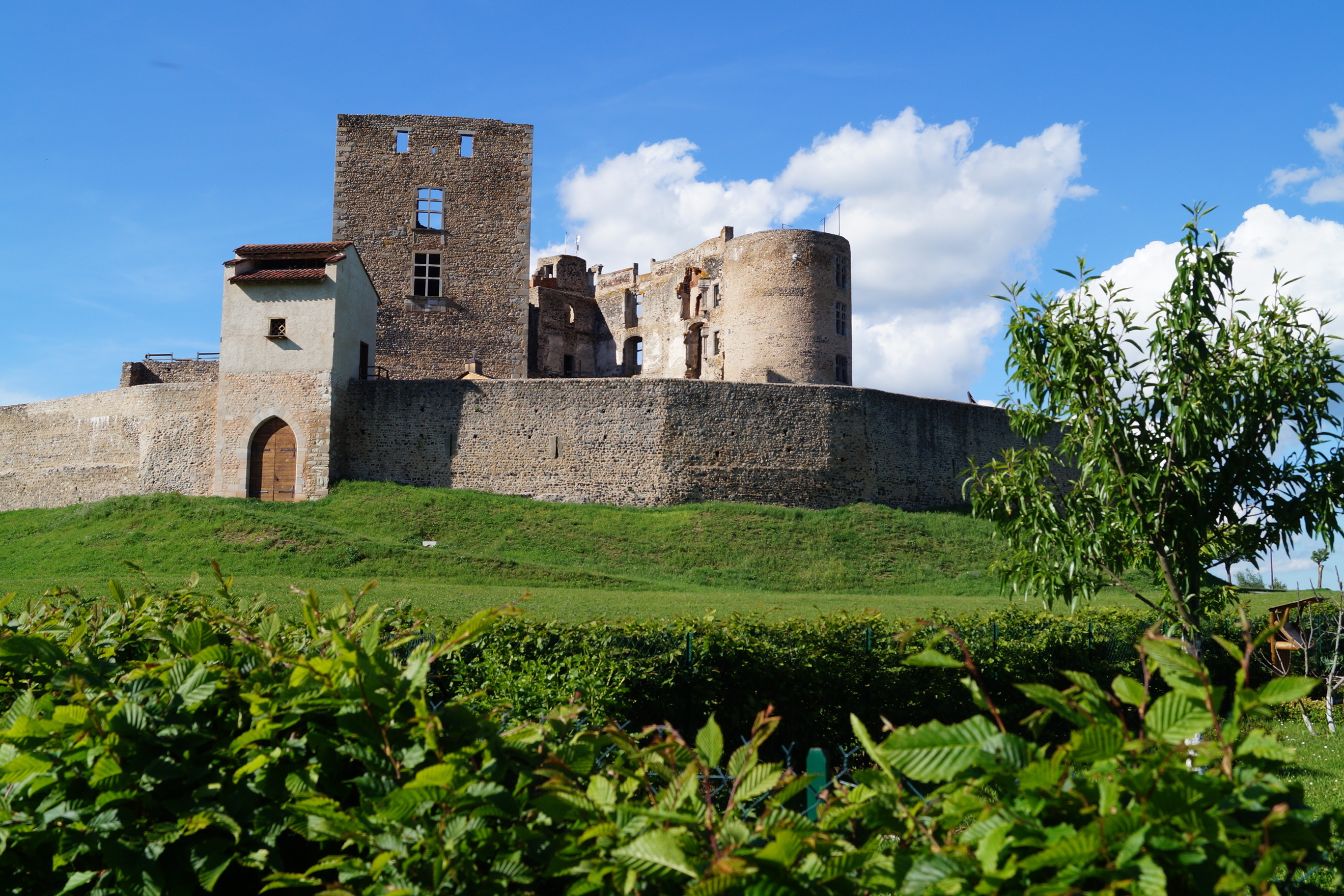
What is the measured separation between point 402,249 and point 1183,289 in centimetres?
2920

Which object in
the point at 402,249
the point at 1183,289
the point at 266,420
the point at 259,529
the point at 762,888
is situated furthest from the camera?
the point at 402,249

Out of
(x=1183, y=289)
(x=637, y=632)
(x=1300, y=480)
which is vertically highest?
(x=1183, y=289)

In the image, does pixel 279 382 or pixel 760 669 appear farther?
pixel 279 382

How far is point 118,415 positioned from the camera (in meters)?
28.7

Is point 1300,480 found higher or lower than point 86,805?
higher

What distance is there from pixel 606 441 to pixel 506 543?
5.21 metres

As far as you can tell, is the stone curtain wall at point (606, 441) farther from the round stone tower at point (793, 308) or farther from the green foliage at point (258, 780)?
the green foliage at point (258, 780)

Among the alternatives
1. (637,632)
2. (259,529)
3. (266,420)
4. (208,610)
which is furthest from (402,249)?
(208,610)

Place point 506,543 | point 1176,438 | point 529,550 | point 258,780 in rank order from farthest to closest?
1. point 506,543
2. point 529,550
3. point 1176,438
4. point 258,780

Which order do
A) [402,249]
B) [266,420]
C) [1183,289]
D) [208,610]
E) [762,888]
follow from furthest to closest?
[402,249], [266,420], [1183,289], [208,610], [762,888]

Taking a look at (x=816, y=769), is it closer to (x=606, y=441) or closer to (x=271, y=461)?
(x=606, y=441)

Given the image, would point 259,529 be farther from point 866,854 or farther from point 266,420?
point 866,854

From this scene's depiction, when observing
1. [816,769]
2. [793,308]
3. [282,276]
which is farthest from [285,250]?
[816,769]

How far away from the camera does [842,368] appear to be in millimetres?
36031
